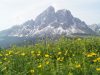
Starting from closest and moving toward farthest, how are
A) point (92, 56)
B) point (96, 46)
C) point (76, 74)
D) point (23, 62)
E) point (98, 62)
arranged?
point (76, 74) → point (98, 62) → point (92, 56) → point (23, 62) → point (96, 46)

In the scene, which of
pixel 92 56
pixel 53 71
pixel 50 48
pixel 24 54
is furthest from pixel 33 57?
pixel 53 71

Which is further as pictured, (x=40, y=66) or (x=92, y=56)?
(x=92, y=56)

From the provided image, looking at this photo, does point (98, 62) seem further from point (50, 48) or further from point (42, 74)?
point (50, 48)

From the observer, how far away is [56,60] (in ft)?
32.9

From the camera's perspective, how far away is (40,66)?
8789 millimetres

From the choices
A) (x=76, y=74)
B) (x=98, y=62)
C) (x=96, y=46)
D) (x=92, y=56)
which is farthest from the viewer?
(x=96, y=46)

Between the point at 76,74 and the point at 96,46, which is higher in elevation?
the point at 96,46

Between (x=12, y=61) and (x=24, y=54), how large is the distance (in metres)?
0.71

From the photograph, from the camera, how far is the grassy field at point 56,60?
8.16m

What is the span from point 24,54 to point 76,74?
3.28 metres

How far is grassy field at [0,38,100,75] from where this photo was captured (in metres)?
8.16

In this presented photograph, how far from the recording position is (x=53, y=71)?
8.00 m

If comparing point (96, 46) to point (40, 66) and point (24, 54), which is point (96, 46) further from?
point (40, 66)

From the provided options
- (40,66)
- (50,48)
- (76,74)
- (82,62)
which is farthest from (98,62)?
(50,48)
